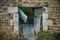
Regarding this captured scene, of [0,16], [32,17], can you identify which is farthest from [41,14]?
[0,16]

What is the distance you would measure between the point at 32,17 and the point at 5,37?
66 cm

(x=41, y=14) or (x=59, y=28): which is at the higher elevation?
(x=41, y=14)

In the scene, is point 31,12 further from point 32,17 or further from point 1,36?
point 1,36

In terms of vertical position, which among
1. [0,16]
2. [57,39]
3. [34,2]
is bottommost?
[57,39]

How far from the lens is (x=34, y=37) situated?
360 centimetres

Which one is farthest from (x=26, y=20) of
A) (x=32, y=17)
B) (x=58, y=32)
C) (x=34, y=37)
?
(x=58, y=32)

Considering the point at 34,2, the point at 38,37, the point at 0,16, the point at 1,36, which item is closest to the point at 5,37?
the point at 1,36

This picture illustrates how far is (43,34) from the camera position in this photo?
11.7ft

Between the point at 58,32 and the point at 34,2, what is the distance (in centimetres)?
76

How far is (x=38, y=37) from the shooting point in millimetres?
3574

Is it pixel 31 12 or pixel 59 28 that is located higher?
pixel 31 12

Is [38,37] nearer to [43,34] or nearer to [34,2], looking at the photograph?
[43,34]

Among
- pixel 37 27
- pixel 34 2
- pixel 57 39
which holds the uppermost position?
pixel 34 2

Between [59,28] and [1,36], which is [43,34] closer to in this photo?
[59,28]
